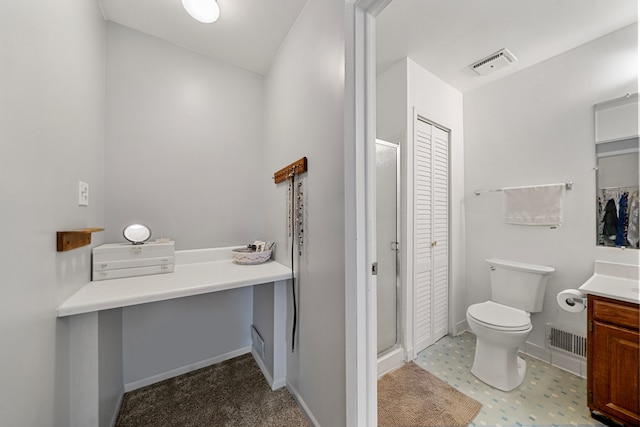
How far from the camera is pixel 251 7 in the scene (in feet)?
4.36

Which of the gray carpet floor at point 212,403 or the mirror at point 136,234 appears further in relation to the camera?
the mirror at point 136,234

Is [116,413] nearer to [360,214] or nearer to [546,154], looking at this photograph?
[360,214]

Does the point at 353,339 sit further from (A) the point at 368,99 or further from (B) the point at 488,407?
(B) the point at 488,407

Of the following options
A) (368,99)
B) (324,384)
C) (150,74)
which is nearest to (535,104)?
(368,99)

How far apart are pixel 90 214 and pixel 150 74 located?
40.1 inches

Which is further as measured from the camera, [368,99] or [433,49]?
[433,49]

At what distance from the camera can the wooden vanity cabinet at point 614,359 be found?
1.13 meters

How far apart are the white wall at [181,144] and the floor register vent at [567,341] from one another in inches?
97.3

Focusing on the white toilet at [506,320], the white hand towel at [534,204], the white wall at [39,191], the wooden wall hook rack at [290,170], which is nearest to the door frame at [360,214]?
the wooden wall hook rack at [290,170]

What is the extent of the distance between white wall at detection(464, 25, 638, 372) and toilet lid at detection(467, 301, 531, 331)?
15.6 inches

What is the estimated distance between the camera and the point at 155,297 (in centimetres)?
106

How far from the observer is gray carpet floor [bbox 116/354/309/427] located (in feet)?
4.20

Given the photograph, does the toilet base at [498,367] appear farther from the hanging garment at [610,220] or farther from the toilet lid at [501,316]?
the hanging garment at [610,220]

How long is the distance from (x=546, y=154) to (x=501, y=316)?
134cm
